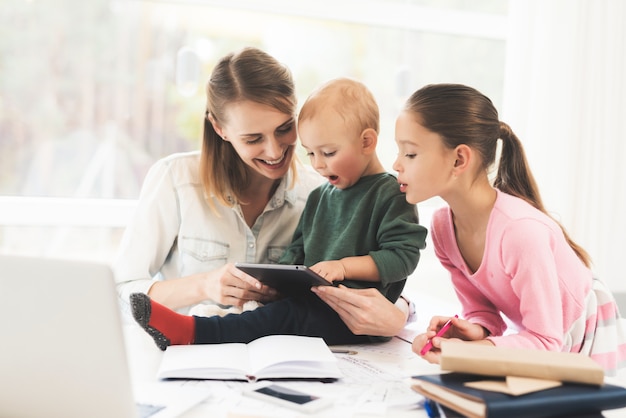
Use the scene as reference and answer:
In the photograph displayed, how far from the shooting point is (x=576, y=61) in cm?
298

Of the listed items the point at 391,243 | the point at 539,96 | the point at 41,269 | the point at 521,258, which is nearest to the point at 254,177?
the point at 391,243

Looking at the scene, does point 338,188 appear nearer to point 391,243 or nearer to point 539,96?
point 391,243

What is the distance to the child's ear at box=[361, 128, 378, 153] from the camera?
167 cm

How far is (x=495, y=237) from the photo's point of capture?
57.3 inches

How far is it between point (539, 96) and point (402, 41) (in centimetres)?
67

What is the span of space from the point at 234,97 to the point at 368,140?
0.35 metres

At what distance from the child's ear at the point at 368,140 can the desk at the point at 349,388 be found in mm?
513

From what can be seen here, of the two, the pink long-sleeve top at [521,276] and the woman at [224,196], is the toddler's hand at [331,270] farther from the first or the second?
the pink long-sleeve top at [521,276]

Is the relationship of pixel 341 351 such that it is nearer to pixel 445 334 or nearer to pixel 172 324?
pixel 445 334

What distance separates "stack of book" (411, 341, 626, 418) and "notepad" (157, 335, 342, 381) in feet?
0.71

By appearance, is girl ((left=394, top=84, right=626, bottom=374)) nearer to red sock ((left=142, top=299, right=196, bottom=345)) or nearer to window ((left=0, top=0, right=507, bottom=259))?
red sock ((left=142, top=299, right=196, bottom=345))

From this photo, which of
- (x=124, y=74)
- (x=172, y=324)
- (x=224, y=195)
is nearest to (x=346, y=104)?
(x=224, y=195)

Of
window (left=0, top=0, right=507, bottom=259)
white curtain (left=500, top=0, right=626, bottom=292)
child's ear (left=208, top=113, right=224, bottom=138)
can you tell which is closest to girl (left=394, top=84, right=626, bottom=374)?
child's ear (left=208, top=113, right=224, bottom=138)

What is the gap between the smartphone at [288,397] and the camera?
1.01m
